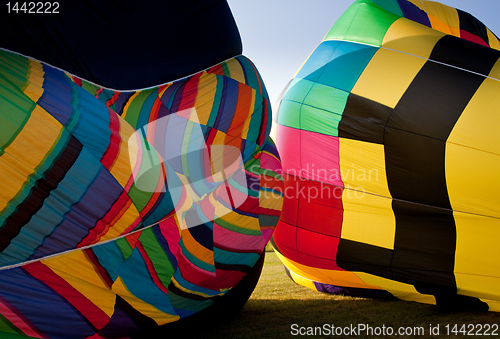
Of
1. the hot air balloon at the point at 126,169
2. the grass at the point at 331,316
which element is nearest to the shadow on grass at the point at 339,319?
the grass at the point at 331,316

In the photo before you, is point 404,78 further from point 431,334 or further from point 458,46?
A: point 431,334

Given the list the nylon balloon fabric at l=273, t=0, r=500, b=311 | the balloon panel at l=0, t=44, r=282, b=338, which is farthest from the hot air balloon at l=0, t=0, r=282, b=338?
the nylon balloon fabric at l=273, t=0, r=500, b=311

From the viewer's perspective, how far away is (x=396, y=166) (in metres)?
3.83

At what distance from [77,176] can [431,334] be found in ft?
9.02

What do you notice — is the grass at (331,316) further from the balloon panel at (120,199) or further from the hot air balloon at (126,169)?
the balloon panel at (120,199)

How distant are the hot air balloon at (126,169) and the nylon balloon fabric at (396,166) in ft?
3.05

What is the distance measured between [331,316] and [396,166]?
1.50 m

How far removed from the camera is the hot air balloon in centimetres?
227

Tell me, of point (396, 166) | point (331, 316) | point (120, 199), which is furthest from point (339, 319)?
point (120, 199)

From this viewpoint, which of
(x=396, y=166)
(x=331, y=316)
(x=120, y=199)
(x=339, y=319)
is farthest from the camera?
(x=396, y=166)

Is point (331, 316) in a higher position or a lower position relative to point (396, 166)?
lower

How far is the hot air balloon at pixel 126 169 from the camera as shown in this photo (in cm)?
227

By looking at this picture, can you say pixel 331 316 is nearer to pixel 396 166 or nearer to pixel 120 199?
pixel 396 166

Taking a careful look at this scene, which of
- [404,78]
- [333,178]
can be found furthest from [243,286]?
[404,78]
